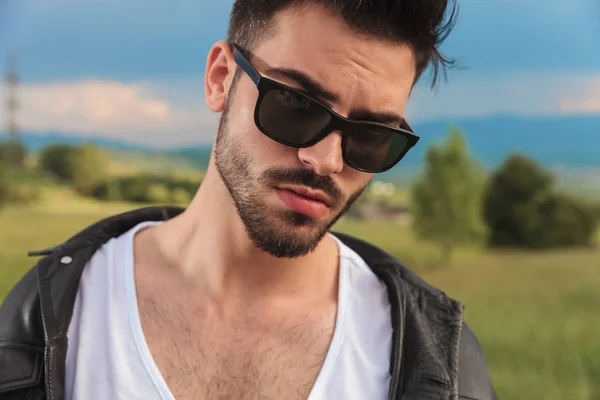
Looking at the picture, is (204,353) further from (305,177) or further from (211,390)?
(305,177)

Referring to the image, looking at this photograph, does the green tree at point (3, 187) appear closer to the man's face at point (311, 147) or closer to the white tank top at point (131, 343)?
the white tank top at point (131, 343)

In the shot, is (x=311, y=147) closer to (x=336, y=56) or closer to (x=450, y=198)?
(x=336, y=56)

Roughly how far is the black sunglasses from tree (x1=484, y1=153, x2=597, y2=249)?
6021 mm

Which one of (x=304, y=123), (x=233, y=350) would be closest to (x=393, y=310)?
(x=233, y=350)

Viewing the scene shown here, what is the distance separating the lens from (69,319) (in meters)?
1.43

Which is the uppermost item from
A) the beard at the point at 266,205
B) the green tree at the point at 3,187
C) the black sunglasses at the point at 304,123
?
the black sunglasses at the point at 304,123

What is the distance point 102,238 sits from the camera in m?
1.71

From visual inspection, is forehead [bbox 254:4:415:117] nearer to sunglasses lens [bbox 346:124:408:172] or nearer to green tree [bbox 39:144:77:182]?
sunglasses lens [bbox 346:124:408:172]

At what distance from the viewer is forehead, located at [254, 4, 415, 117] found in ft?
4.56

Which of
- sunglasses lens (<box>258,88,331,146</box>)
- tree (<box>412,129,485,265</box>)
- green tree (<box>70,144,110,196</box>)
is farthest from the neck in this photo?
tree (<box>412,129,485,265</box>)

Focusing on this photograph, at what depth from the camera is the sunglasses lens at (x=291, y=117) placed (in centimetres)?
138

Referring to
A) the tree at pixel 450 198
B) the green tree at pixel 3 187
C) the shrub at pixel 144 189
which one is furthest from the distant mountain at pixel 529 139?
the green tree at pixel 3 187

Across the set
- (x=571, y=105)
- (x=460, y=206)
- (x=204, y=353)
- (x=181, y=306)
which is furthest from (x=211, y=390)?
(x=571, y=105)

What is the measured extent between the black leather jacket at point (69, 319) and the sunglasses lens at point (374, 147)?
1.39 ft
